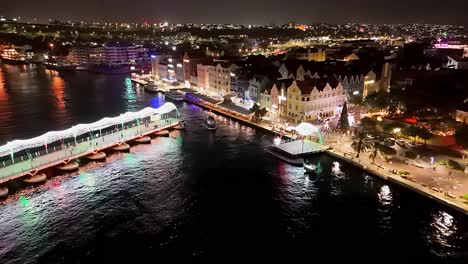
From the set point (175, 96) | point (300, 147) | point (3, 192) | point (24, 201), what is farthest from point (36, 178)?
point (175, 96)

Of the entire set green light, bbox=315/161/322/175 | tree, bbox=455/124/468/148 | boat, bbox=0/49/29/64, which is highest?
boat, bbox=0/49/29/64

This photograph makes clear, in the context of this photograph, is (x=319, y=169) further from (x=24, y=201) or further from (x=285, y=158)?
(x=24, y=201)

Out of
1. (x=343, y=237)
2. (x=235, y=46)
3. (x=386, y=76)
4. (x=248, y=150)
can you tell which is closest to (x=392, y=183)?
(x=343, y=237)

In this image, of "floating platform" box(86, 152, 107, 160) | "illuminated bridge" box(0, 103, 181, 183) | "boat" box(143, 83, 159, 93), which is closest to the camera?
"illuminated bridge" box(0, 103, 181, 183)

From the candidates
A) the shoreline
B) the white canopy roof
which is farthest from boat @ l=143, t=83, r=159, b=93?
the shoreline

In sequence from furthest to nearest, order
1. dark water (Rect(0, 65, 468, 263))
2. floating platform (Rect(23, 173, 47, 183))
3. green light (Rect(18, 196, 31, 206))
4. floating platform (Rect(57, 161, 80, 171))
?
1. floating platform (Rect(57, 161, 80, 171))
2. floating platform (Rect(23, 173, 47, 183))
3. green light (Rect(18, 196, 31, 206))
4. dark water (Rect(0, 65, 468, 263))

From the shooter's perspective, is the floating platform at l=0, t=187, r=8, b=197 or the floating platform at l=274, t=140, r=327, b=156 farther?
the floating platform at l=274, t=140, r=327, b=156

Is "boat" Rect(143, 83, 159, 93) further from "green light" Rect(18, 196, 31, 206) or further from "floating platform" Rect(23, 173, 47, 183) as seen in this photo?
"green light" Rect(18, 196, 31, 206)
